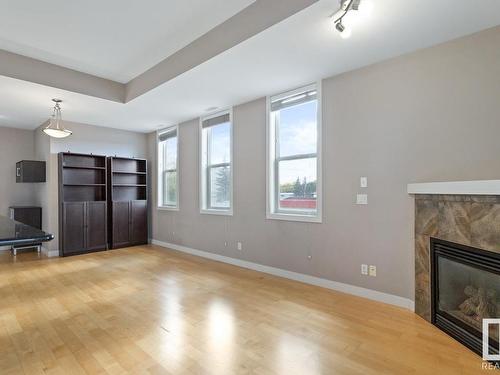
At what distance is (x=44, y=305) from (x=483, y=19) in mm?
5060

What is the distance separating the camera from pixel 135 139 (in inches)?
268

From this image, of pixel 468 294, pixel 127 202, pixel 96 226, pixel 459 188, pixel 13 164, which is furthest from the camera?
pixel 127 202

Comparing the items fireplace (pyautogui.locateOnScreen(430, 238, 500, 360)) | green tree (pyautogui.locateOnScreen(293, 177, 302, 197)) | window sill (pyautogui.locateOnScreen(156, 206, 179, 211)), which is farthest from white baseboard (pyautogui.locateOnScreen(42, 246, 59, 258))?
fireplace (pyautogui.locateOnScreen(430, 238, 500, 360))

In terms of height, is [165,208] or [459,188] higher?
[459,188]

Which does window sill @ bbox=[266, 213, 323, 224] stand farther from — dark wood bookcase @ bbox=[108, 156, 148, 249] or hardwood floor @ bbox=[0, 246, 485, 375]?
dark wood bookcase @ bbox=[108, 156, 148, 249]

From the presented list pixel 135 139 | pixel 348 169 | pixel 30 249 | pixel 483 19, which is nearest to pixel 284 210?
pixel 348 169

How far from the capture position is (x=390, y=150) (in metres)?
3.06

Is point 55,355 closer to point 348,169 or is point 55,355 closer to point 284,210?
point 284,210

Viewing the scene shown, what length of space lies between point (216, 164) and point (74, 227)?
311 centimetres

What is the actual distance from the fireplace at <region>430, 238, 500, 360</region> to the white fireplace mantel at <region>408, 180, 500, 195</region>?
0.46 meters

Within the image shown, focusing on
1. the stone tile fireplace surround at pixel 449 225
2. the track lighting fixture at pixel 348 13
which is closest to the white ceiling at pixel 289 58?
the track lighting fixture at pixel 348 13

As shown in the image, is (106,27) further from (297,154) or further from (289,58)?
(297,154)

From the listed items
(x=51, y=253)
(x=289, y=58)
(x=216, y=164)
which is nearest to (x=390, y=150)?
(x=289, y=58)

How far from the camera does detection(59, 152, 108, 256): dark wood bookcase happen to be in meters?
5.46
